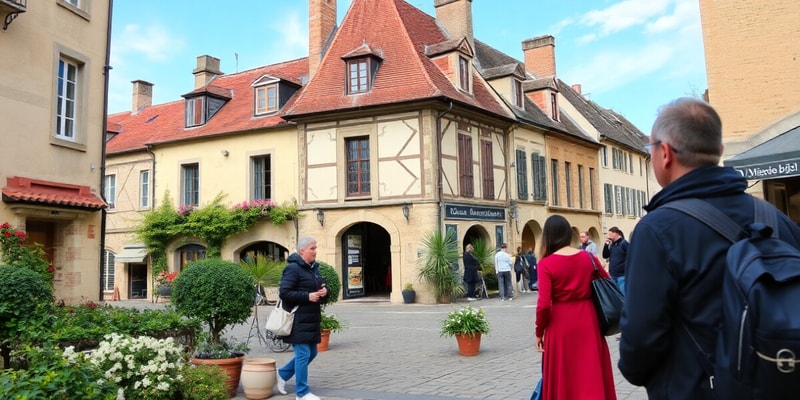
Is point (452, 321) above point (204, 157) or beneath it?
beneath

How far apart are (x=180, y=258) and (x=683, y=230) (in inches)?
974

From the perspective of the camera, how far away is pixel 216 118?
83.1 feet

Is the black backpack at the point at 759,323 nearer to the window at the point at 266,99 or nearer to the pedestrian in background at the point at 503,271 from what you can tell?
the pedestrian in background at the point at 503,271

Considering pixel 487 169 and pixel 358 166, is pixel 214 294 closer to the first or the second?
pixel 358 166

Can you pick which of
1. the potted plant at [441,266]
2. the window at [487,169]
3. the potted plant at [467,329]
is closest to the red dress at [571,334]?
the potted plant at [467,329]

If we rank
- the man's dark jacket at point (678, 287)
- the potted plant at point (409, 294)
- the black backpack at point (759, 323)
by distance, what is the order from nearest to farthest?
the black backpack at point (759, 323) < the man's dark jacket at point (678, 287) < the potted plant at point (409, 294)

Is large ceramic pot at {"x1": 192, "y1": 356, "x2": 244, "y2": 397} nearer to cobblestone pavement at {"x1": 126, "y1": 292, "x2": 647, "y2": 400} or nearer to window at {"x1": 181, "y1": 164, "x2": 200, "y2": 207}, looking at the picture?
cobblestone pavement at {"x1": 126, "y1": 292, "x2": 647, "y2": 400}

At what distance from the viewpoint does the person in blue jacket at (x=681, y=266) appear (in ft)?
6.54

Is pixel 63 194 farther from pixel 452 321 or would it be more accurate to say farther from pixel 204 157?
pixel 204 157

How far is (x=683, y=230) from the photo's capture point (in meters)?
Answer: 2.04

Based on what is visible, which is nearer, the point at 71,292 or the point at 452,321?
the point at 452,321

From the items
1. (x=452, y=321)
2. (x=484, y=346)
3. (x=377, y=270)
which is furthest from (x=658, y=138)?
(x=377, y=270)

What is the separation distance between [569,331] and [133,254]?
79.7 ft

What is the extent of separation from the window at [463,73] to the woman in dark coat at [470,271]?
6014 mm
